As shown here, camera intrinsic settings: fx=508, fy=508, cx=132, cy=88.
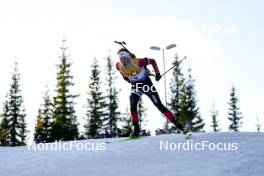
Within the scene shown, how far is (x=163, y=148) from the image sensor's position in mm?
10086

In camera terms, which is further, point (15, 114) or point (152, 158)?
point (15, 114)

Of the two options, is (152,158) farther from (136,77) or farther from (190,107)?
(190,107)

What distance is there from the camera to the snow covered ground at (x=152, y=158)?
8.27 m

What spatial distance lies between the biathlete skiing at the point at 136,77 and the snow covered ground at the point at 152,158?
1.07 metres

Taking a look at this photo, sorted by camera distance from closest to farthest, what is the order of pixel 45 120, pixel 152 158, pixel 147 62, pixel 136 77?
pixel 152 158, pixel 136 77, pixel 147 62, pixel 45 120

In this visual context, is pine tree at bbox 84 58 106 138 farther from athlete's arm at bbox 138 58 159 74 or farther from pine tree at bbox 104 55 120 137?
athlete's arm at bbox 138 58 159 74

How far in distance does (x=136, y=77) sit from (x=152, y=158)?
3256 millimetres

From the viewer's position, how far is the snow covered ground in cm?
827

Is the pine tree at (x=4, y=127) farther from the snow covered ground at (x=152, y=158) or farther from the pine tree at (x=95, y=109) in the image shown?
the snow covered ground at (x=152, y=158)

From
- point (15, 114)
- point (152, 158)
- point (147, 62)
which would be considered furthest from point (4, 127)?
point (152, 158)

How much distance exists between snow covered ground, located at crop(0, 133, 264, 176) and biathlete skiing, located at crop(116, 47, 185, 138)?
1067 mm

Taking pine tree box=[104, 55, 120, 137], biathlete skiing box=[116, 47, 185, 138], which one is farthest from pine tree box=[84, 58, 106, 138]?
biathlete skiing box=[116, 47, 185, 138]

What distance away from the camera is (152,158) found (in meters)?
9.27

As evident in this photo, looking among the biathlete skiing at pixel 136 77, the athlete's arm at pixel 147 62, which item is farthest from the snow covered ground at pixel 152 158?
the athlete's arm at pixel 147 62
